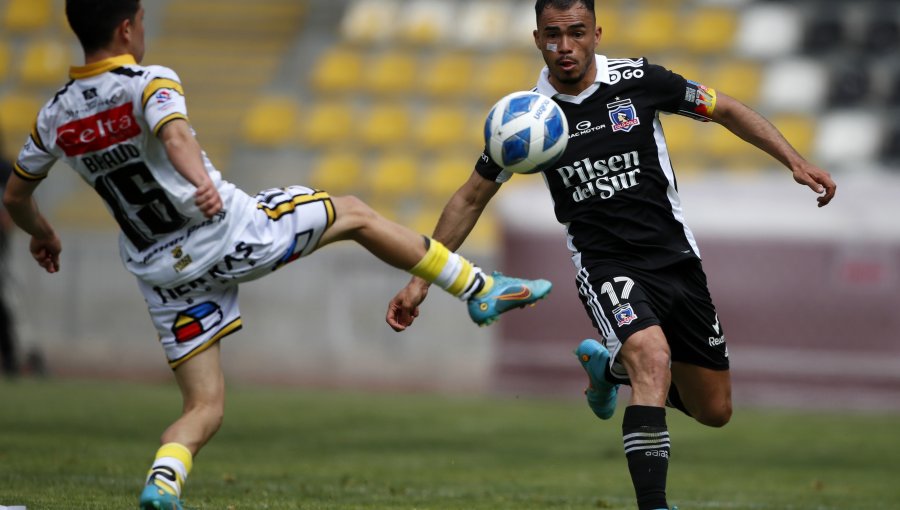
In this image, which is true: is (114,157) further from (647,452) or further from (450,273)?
(647,452)

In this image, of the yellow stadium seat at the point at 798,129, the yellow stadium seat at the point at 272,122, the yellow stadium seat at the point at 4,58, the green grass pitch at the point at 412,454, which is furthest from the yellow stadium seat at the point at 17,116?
the yellow stadium seat at the point at 798,129

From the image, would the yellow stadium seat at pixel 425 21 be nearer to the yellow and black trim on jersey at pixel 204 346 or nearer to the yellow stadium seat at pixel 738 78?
the yellow stadium seat at pixel 738 78

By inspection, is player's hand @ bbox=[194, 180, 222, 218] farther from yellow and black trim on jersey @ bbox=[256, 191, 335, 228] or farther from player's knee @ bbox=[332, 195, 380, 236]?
player's knee @ bbox=[332, 195, 380, 236]

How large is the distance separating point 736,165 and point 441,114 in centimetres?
483

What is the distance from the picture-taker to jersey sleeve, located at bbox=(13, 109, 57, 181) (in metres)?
5.98

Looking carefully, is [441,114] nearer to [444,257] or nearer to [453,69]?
[453,69]

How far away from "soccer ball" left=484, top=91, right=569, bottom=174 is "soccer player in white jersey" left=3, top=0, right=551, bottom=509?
24.5 inches

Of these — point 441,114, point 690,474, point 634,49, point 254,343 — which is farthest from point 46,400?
point 634,49

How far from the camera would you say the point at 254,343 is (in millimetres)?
18016

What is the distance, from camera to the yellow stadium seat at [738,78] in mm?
20203

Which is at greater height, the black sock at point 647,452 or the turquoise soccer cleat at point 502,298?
the turquoise soccer cleat at point 502,298

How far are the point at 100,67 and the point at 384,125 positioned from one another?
1562cm

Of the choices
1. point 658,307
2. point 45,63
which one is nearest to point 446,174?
point 45,63

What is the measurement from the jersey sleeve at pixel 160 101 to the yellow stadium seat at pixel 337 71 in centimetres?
1632
